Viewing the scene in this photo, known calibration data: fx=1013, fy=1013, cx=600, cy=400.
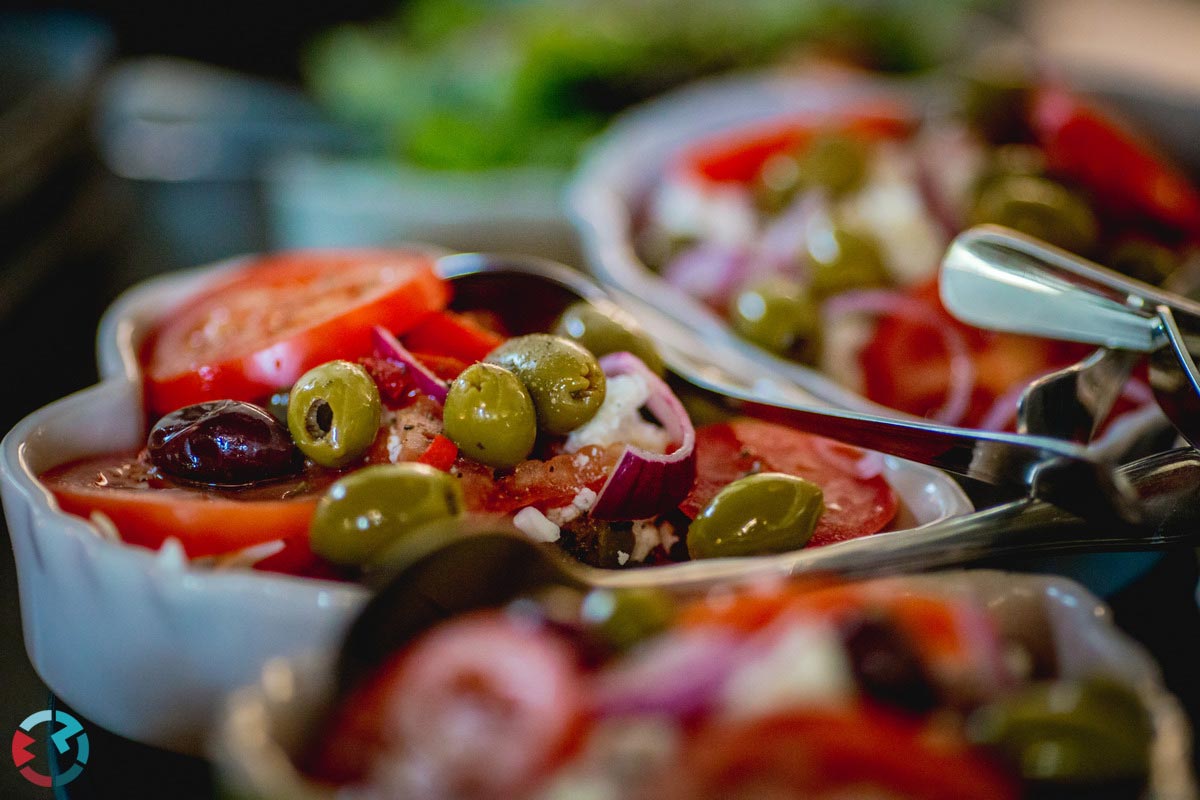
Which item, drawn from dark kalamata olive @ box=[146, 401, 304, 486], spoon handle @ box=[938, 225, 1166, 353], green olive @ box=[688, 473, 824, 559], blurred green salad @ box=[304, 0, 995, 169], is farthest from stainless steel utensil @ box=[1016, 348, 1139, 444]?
blurred green salad @ box=[304, 0, 995, 169]

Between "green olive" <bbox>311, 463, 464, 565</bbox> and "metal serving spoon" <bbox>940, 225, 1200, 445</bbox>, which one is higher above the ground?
"metal serving spoon" <bbox>940, 225, 1200, 445</bbox>

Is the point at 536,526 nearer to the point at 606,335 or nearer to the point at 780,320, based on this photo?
the point at 606,335

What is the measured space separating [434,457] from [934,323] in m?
0.78

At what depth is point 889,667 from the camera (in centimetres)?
54

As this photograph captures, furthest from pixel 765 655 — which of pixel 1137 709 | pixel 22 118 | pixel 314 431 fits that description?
pixel 22 118

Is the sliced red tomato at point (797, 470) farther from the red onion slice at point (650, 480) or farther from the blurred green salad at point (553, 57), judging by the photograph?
the blurred green salad at point (553, 57)

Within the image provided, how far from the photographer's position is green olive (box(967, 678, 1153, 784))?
54 cm

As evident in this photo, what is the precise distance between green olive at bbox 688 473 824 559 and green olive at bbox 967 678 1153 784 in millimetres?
293

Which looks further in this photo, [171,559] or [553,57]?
[553,57]

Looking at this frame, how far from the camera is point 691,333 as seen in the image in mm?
1340

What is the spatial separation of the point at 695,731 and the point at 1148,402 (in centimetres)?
87

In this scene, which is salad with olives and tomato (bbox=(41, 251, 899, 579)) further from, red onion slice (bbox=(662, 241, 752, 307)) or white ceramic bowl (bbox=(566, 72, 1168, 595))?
red onion slice (bbox=(662, 241, 752, 307))

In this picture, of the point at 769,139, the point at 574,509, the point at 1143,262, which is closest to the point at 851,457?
the point at 574,509

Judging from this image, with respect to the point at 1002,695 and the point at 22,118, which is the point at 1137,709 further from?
the point at 22,118
